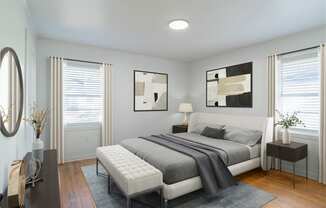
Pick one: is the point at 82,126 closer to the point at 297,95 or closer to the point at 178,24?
the point at 178,24

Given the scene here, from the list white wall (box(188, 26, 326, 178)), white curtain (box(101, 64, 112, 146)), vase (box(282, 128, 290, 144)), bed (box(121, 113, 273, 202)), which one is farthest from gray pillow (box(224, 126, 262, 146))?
white curtain (box(101, 64, 112, 146))

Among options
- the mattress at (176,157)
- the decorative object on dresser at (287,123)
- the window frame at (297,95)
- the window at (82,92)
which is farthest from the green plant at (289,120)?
the window at (82,92)

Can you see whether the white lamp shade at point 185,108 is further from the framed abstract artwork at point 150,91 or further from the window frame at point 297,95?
the window frame at point 297,95

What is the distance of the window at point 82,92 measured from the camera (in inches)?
155

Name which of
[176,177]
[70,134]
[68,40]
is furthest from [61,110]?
[176,177]

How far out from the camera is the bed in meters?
2.26

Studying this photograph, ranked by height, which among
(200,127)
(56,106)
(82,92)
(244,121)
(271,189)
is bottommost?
(271,189)

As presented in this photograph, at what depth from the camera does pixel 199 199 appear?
2.45m

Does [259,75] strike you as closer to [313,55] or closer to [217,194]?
[313,55]

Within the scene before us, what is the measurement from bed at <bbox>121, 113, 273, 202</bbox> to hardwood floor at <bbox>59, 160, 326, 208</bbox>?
0.77 ft

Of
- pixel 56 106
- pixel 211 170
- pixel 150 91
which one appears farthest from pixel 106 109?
pixel 211 170

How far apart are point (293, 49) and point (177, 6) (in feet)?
8.19

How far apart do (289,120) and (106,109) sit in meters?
3.80

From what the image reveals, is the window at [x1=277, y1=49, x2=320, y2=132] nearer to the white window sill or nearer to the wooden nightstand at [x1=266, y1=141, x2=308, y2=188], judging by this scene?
the wooden nightstand at [x1=266, y1=141, x2=308, y2=188]
